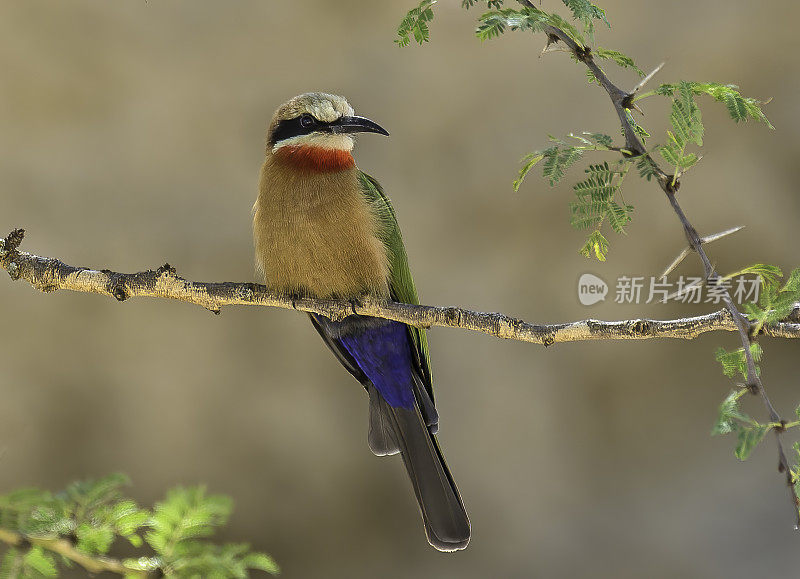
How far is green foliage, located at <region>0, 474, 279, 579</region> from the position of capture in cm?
66

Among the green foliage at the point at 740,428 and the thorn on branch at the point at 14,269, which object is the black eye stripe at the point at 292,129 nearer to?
the thorn on branch at the point at 14,269

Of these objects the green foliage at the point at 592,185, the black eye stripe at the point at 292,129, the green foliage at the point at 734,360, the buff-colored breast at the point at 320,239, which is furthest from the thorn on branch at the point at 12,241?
the green foliage at the point at 734,360

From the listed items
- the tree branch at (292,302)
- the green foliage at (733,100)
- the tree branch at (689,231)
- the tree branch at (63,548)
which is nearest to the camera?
the tree branch at (63,548)

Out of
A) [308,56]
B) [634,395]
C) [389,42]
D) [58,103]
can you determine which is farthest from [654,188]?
[58,103]

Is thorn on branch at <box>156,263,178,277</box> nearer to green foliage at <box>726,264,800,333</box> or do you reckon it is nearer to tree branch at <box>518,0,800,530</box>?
tree branch at <box>518,0,800,530</box>

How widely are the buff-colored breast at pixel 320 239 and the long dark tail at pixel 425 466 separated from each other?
0.84 feet

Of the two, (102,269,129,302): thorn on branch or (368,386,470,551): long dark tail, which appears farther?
(368,386,470,551): long dark tail

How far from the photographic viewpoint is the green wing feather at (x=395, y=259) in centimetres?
161

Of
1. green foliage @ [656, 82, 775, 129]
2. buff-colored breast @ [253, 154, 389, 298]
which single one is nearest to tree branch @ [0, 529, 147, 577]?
green foliage @ [656, 82, 775, 129]

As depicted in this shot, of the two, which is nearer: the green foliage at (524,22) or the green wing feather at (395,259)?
the green foliage at (524,22)

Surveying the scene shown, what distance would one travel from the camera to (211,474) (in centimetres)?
329

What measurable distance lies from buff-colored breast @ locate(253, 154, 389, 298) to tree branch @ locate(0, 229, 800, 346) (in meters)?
0.05

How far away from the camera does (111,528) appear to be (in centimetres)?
71

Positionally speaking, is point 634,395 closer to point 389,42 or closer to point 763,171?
point 763,171
